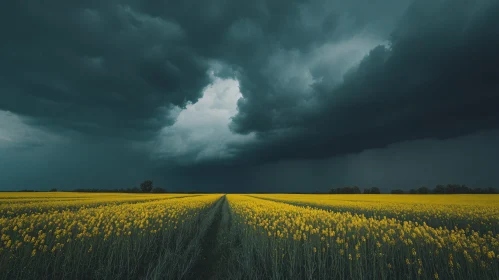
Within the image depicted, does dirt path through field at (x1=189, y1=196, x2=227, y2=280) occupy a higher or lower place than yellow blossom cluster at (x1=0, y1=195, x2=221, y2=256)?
lower

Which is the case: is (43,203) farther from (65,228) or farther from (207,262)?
(207,262)

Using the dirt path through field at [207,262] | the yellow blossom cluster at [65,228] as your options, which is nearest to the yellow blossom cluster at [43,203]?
the yellow blossom cluster at [65,228]

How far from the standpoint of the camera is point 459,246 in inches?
205

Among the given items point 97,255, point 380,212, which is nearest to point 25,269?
point 97,255

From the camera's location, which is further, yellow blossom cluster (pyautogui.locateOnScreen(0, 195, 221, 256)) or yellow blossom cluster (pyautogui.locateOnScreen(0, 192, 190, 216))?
yellow blossom cluster (pyautogui.locateOnScreen(0, 192, 190, 216))

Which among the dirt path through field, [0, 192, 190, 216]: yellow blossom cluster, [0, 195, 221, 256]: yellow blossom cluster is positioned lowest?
the dirt path through field

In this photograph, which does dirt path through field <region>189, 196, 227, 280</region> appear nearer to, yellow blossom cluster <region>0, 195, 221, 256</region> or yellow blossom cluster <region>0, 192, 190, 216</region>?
yellow blossom cluster <region>0, 195, 221, 256</region>

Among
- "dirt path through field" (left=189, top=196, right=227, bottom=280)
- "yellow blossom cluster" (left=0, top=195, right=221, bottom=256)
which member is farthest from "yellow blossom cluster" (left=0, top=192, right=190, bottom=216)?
"dirt path through field" (left=189, top=196, right=227, bottom=280)

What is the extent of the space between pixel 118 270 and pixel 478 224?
18422 mm

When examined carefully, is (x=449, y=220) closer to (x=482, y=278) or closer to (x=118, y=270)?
(x=482, y=278)

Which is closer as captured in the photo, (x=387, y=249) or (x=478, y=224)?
(x=387, y=249)

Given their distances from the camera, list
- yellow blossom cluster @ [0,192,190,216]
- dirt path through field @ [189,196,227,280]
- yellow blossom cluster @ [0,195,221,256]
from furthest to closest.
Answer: yellow blossom cluster @ [0,192,190,216] < dirt path through field @ [189,196,227,280] < yellow blossom cluster @ [0,195,221,256]

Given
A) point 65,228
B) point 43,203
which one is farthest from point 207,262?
point 43,203

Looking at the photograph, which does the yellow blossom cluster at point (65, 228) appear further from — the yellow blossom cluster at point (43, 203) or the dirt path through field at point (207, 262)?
the yellow blossom cluster at point (43, 203)
